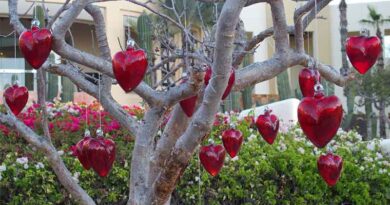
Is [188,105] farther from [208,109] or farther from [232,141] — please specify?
[232,141]

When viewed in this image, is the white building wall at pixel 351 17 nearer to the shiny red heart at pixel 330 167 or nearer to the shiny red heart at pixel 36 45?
the shiny red heart at pixel 330 167

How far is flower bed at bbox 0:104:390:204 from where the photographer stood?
4305 millimetres

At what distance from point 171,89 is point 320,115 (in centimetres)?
76

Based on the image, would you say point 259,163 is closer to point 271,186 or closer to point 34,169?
point 271,186

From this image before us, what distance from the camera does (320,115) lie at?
5.34 ft

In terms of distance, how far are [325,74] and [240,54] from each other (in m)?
0.38

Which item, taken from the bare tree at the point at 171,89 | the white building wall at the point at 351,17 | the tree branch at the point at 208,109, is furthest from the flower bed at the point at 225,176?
the white building wall at the point at 351,17

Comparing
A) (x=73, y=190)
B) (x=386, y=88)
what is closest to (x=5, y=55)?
(x=386, y=88)

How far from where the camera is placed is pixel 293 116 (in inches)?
324

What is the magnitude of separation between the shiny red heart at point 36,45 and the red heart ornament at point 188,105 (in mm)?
533

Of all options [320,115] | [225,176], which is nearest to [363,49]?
[320,115]

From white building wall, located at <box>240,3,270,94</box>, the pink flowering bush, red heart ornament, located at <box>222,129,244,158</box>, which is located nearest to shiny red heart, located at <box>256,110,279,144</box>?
red heart ornament, located at <box>222,129,244,158</box>

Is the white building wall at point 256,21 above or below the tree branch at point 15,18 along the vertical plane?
above

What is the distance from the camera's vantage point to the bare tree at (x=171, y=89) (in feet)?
6.36
